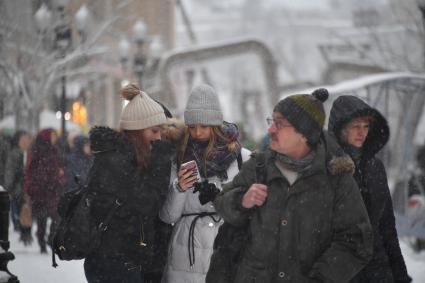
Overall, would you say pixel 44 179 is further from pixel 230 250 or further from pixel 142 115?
pixel 230 250

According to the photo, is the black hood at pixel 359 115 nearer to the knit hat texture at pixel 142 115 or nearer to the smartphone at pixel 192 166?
the smartphone at pixel 192 166

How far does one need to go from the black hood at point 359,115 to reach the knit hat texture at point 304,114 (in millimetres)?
1024

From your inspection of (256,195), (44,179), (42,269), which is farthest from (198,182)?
(44,179)

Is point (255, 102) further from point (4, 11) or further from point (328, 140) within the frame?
point (328, 140)

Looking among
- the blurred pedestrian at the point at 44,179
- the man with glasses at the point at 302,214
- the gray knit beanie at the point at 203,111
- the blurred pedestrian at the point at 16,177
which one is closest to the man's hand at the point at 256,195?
the man with glasses at the point at 302,214

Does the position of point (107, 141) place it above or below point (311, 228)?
Answer: above

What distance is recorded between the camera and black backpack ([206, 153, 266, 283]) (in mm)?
3896

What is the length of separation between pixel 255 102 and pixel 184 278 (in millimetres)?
64421

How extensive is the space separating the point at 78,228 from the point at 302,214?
1.52 metres

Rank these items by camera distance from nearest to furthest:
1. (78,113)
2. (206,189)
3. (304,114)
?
(304,114), (206,189), (78,113)

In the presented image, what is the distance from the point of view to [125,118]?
5.09 metres

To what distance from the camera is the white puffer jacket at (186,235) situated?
4781 mm

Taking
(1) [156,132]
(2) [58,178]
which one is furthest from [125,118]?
(2) [58,178]

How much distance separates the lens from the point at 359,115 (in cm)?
489
